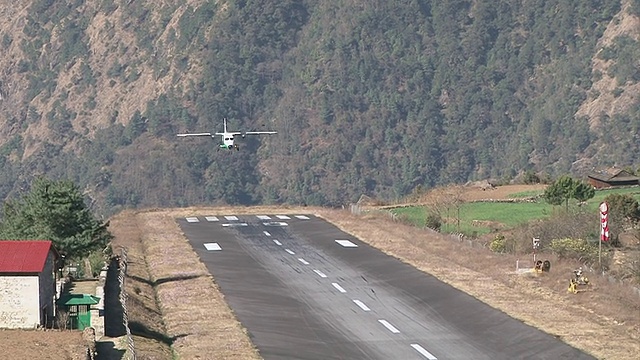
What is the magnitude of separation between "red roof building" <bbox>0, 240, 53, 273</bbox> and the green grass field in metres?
39.9

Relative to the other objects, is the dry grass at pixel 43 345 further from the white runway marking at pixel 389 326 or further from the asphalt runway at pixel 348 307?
the white runway marking at pixel 389 326

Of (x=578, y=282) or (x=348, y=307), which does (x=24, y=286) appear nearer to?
(x=348, y=307)

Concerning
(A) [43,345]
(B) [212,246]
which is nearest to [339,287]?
(B) [212,246]

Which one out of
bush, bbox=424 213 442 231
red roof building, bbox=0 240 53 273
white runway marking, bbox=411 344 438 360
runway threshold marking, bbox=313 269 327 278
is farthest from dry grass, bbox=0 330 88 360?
bush, bbox=424 213 442 231

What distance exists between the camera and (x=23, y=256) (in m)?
44.1

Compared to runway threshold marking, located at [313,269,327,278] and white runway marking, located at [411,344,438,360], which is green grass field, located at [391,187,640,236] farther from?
white runway marking, located at [411,344,438,360]

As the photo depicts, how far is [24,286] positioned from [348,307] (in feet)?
44.5

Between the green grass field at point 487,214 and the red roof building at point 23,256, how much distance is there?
131ft

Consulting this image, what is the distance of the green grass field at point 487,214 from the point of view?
8362 cm

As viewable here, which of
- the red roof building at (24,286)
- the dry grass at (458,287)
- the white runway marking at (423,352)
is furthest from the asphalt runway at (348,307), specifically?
the red roof building at (24,286)

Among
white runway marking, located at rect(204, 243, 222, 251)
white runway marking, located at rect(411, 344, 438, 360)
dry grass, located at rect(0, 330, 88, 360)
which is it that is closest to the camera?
dry grass, located at rect(0, 330, 88, 360)

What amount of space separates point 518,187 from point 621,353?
235ft

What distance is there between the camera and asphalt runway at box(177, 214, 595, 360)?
41.4 meters

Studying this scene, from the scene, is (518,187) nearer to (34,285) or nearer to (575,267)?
(575,267)
